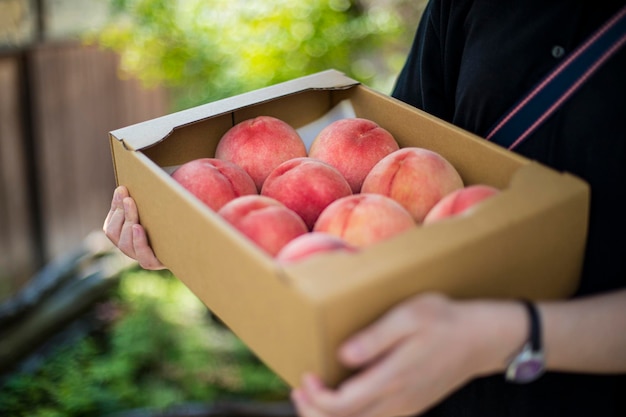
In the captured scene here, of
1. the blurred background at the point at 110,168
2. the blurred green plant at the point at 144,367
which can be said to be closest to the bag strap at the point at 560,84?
the blurred background at the point at 110,168

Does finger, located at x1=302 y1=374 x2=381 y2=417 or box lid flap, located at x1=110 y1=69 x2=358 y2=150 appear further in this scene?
box lid flap, located at x1=110 y1=69 x2=358 y2=150

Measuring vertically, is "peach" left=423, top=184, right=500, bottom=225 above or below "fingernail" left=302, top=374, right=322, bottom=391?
above

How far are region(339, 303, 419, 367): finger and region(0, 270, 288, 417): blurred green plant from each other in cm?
232

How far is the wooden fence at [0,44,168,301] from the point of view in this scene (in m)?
3.56

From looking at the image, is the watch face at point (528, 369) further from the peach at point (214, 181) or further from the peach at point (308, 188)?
the peach at point (214, 181)

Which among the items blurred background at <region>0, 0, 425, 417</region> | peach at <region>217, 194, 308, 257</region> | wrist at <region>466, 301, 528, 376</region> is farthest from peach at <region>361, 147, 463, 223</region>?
blurred background at <region>0, 0, 425, 417</region>

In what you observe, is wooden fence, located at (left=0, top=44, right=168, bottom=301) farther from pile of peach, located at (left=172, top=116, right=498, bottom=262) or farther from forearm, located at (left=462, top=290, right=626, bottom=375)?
forearm, located at (left=462, top=290, right=626, bottom=375)

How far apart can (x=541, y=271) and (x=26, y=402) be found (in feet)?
8.21

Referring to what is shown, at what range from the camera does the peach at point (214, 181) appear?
1.02m

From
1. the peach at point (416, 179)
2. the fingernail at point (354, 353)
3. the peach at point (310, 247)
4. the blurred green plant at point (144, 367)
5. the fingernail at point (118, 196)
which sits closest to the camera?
the fingernail at point (354, 353)

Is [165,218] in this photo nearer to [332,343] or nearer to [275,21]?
[332,343]

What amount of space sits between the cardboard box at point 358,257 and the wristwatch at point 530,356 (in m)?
0.05

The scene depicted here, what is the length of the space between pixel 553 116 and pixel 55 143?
3.29 meters

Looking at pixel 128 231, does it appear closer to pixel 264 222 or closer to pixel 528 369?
pixel 264 222
